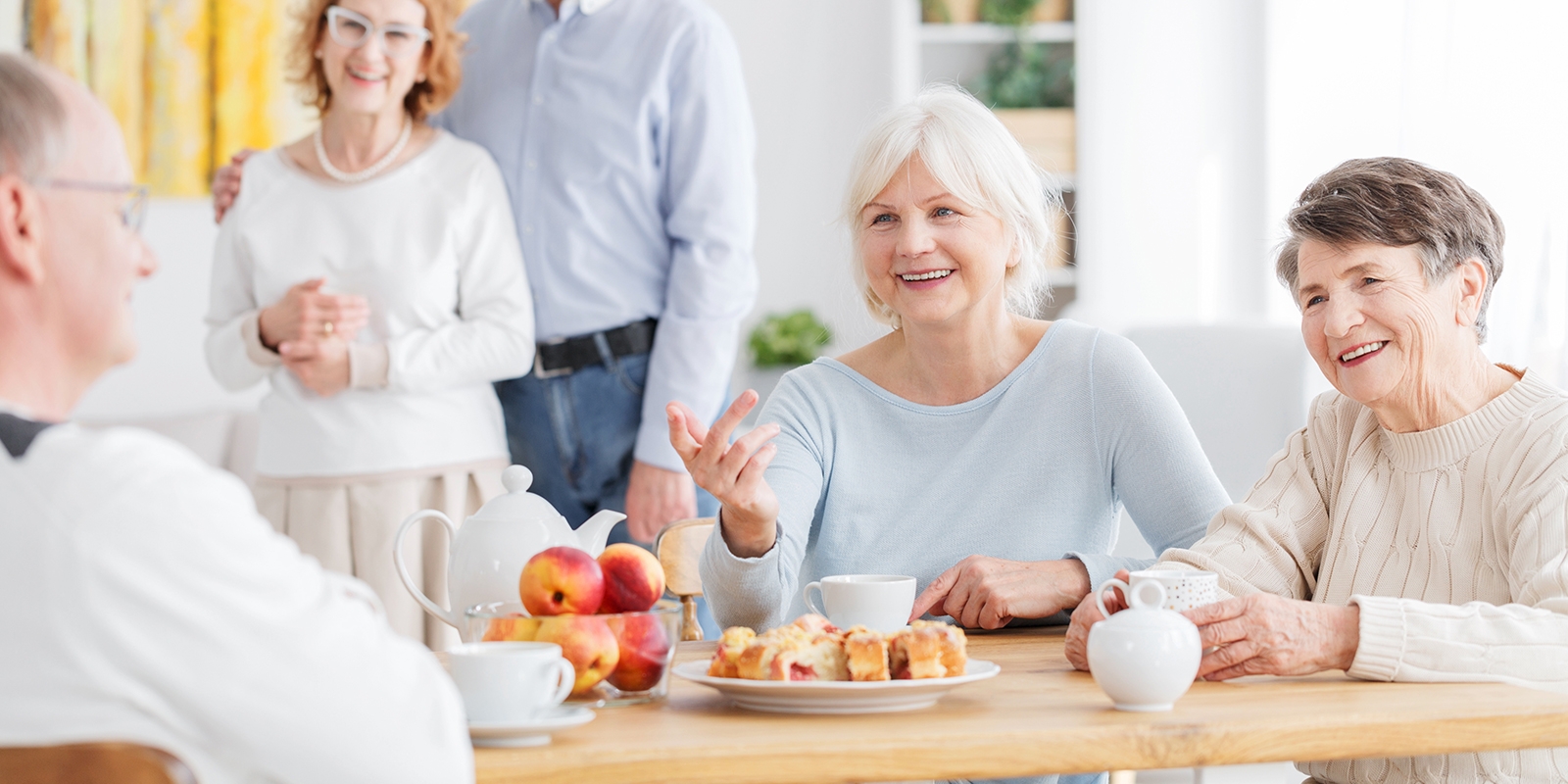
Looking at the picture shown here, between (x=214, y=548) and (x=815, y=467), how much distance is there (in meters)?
1.09

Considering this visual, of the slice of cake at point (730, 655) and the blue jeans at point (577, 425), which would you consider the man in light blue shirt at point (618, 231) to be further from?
the slice of cake at point (730, 655)

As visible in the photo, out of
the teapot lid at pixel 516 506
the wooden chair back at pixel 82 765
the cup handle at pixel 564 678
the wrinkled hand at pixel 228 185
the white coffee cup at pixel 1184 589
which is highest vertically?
the wrinkled hand at pixel 228 185

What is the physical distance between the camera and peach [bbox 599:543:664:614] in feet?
3.75

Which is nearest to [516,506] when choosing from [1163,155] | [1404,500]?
[1404,500]

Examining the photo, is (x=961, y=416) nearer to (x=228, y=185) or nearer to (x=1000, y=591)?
(x=1000, y=591)

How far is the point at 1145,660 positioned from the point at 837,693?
239 millimetres

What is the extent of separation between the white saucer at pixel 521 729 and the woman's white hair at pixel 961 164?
1005mm

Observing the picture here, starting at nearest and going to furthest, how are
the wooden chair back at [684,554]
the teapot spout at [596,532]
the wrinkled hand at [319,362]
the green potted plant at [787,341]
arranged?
the teapot spout at [596,532] → the wooden chair back at [684,554] → the wrinkled hand at [319,362] → the green potted plant at [787,341]

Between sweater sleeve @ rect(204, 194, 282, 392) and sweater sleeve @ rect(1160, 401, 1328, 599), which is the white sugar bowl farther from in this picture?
sweater sleeve @ rect(204, 194, 282, 392)

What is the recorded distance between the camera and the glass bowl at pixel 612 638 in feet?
3.54

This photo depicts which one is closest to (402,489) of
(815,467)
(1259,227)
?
(815,467)

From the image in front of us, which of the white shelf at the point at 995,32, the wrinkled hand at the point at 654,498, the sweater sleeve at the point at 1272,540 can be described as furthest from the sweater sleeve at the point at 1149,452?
the white shelf at the point at 995,32

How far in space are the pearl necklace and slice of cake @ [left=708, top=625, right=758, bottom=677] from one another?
1.46 metres

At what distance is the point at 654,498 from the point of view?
8.18 ft
